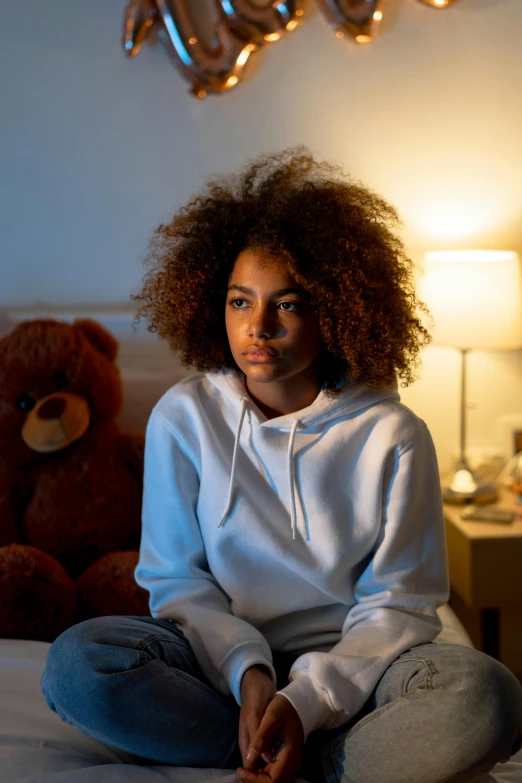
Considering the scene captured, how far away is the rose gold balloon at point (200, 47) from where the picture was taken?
1802 mm

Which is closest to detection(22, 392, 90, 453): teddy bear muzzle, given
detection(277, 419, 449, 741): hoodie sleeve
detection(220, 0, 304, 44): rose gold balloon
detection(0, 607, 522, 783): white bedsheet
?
detection(0, 607, 522, 783): white bedsheet

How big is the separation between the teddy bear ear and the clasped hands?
0.82 metres

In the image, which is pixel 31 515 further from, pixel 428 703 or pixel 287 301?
pixel 428 703

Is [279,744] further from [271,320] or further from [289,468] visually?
[271,320]

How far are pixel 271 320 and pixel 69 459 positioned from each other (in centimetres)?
65

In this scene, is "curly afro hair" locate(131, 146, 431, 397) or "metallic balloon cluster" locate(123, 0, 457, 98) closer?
"curly afro hair" locate(131, 146, 431, 397)

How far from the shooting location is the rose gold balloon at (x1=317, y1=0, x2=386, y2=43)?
1.78 metres

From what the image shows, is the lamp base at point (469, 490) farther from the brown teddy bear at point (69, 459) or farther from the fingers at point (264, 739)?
the fingers at point (264, 739)

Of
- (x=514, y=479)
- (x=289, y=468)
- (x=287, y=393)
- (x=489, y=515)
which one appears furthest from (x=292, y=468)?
(x=514, y=479)

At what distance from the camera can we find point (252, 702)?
97 centimetres

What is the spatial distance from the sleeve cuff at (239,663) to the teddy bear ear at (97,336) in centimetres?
76

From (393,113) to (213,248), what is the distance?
90 centimetres

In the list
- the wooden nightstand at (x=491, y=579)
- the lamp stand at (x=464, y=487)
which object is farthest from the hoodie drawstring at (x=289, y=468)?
the lamp stand at (x=464, y=487)

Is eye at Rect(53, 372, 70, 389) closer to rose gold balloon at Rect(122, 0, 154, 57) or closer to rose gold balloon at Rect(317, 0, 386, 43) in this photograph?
rose gold balloon at Rect(122, 0, 154, 57)
